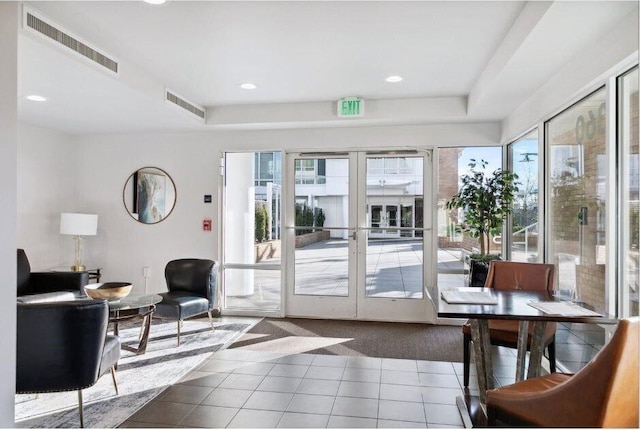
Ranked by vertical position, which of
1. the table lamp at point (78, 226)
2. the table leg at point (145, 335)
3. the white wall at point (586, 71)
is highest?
the white wall at point (586, 71)

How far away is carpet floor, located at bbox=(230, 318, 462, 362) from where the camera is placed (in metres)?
4.09

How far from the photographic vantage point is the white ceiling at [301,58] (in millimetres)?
2648

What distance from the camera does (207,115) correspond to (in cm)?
518

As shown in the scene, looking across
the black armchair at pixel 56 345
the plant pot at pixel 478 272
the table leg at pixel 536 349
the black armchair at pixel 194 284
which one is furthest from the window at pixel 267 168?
the table leg at pixel 536 349

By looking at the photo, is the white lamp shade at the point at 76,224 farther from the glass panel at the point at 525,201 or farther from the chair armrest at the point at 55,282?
the glass panel at the point at 525,201

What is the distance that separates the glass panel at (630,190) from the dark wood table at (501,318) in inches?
15.0

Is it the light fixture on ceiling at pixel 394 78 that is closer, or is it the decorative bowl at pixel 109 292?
the decorative bowl at pixel 109 292

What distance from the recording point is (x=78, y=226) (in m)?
5.22

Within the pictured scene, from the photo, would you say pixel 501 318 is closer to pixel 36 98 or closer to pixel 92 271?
pixel 36 98

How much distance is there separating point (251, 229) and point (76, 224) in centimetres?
210

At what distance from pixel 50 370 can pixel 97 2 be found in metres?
2.22

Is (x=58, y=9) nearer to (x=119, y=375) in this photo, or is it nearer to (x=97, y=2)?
(x=97, y=2)

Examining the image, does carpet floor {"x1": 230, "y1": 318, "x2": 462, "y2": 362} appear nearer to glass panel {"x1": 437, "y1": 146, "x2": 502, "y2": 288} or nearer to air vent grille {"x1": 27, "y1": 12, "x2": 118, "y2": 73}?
glass panel {"x1": 437, "y1": 146, "x2": 502, "y2": 288}

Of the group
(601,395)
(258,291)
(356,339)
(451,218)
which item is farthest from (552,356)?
(258,291)
